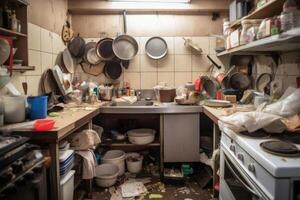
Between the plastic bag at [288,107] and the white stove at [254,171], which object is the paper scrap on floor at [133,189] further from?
the plastic bag at [288,107]

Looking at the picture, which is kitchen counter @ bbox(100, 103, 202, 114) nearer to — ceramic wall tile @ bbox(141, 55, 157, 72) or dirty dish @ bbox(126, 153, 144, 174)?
dirty dish @ bbox(126, 153, 144, 174)

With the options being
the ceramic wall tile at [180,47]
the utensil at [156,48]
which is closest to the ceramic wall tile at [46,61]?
the utensil at [156,48]

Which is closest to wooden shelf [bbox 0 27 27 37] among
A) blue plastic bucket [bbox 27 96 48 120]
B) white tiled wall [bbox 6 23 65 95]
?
white tiled wall [bbox 6 23 65 95]

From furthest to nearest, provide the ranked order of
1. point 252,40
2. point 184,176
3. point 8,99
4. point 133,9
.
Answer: point 133,9
point 184,176
point 252,40
point 8,99

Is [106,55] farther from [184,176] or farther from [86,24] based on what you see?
[184,176]

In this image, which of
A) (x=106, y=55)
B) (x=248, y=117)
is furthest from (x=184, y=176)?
(x=106, y=55)

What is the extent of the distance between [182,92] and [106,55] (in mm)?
965

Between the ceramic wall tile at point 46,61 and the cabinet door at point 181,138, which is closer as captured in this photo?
the ceramic wall tile at point 46,61

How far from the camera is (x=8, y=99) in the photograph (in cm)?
151

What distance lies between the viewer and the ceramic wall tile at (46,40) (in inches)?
88.8

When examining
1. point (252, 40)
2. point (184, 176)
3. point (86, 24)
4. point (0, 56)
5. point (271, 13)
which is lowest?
point (184, 176)

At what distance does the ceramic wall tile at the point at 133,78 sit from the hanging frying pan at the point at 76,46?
22.8 inches

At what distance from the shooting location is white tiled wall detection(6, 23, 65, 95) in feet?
6.47

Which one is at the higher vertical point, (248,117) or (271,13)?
(271,13)
